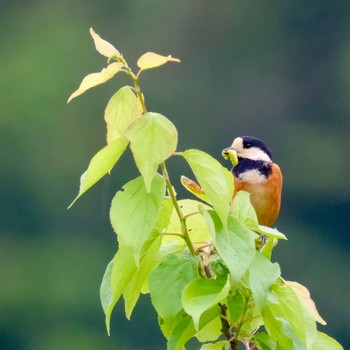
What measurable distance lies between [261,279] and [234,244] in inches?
1.4

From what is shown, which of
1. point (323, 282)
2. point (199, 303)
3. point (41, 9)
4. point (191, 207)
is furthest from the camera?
point (41, 9)

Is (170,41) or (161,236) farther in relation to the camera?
(170,41)

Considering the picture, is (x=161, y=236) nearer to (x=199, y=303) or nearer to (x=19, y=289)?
(x=199, y=303)

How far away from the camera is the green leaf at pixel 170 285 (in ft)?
3.15

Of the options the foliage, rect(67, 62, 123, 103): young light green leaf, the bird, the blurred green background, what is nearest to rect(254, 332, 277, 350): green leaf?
the foliage

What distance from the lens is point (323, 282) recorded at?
28.2 ft

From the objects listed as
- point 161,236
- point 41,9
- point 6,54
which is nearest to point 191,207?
point 161,236

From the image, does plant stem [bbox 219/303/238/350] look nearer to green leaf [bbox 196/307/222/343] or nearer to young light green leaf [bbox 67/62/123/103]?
green leaf [bbox 196/307/222/343]

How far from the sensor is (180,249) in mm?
1009

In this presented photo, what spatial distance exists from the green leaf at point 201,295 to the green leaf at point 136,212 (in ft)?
0.15

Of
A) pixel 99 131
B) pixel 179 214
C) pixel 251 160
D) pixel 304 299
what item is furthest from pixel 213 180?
pixel 99 131

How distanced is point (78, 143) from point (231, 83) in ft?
4.01

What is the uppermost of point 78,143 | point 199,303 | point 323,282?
point 199,303

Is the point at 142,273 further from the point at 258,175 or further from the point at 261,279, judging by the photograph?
the point at 258,175
